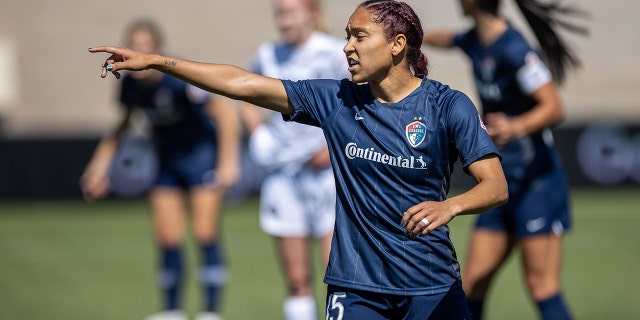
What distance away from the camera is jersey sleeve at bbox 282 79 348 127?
4426mm

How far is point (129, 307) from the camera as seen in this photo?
8.69 metres

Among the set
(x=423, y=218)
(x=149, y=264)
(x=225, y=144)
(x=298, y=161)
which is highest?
(x=423, y=218)

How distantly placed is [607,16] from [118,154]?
12.3 meters

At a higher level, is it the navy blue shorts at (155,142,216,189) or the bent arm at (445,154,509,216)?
the bent arm at (445,154,509,216)

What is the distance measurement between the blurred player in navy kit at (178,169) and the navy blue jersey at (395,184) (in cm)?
363

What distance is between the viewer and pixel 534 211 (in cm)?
596

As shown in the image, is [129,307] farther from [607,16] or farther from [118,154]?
[607,16]

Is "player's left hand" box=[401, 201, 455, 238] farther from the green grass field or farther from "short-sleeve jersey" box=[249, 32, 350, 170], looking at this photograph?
the green grass field

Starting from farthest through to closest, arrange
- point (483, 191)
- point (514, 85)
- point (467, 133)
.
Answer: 1. point (514, 85)
2. point (467, 133)
3. point (483, 191)

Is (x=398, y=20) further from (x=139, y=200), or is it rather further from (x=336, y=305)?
(x=139, y=200)

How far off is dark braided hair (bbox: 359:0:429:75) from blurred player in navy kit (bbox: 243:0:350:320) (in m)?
2.41

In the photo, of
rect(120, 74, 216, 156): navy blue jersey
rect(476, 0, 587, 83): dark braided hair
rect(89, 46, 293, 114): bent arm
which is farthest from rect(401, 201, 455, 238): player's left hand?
rect(120, 74, 216, 156): navy blue jersey

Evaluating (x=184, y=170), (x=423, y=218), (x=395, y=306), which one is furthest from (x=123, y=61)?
(x=184, y=170)

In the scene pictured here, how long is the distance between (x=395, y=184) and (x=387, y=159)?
0.37 ft
